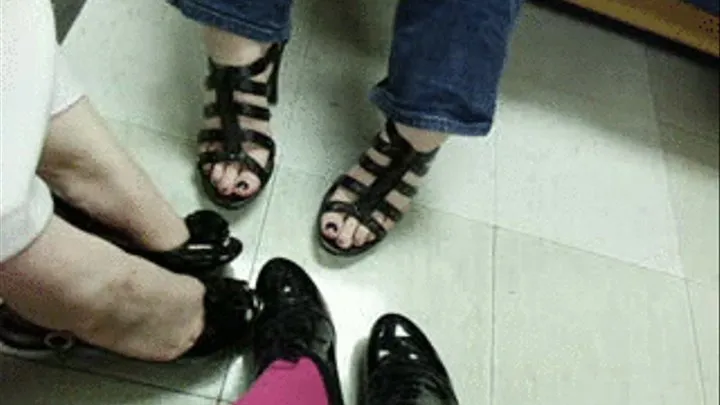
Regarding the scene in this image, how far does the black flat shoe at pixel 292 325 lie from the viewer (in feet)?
2.80

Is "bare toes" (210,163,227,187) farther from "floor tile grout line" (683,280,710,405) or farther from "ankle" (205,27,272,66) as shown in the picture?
"floor tile grout line" (683,280,710,405)

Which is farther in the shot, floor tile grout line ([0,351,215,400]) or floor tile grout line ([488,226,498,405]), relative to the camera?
floor tile grout line ([488,226,498,405])

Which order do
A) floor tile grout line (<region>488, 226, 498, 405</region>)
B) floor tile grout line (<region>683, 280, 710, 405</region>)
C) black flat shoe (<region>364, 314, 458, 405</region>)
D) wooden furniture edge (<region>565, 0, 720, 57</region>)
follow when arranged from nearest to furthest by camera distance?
1. black flat shoe (<region>364, 314, 458, 405</region>)
2. floor tile grout line (<region>488, 226, 498, 405</region>)
3. floor tile grout line (<region>683, 280, 710, 405</region>)
4. wooden furniture edge (<region>565, 0, 720, 57</region>)

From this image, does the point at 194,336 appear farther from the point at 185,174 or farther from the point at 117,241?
the point at 185,174

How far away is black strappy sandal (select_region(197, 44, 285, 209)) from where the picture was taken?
3.28 ft

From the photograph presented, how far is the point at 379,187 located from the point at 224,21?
10.6 inches

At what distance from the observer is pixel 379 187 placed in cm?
104

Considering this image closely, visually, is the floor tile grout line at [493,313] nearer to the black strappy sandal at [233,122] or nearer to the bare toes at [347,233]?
the bare toes at [347,233]

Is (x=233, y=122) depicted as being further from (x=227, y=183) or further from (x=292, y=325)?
(x=292, y=325)

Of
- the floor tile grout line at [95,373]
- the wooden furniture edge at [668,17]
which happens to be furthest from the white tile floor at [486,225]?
the wooden furniture edge at [668,17]

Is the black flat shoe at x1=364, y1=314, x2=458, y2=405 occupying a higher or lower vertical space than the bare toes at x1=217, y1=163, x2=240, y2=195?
lower

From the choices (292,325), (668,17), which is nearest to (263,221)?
(292,325)

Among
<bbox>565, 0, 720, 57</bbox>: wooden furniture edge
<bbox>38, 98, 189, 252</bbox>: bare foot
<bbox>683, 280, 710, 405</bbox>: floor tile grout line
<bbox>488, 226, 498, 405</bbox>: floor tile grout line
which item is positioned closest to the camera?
<bbox>38, 98, 189, 252</bbox>: bare foot

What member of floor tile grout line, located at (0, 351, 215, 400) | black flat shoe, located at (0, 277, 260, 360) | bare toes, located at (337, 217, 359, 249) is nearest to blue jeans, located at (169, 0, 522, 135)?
bare toes, located at (337, 217, 359, 249)
